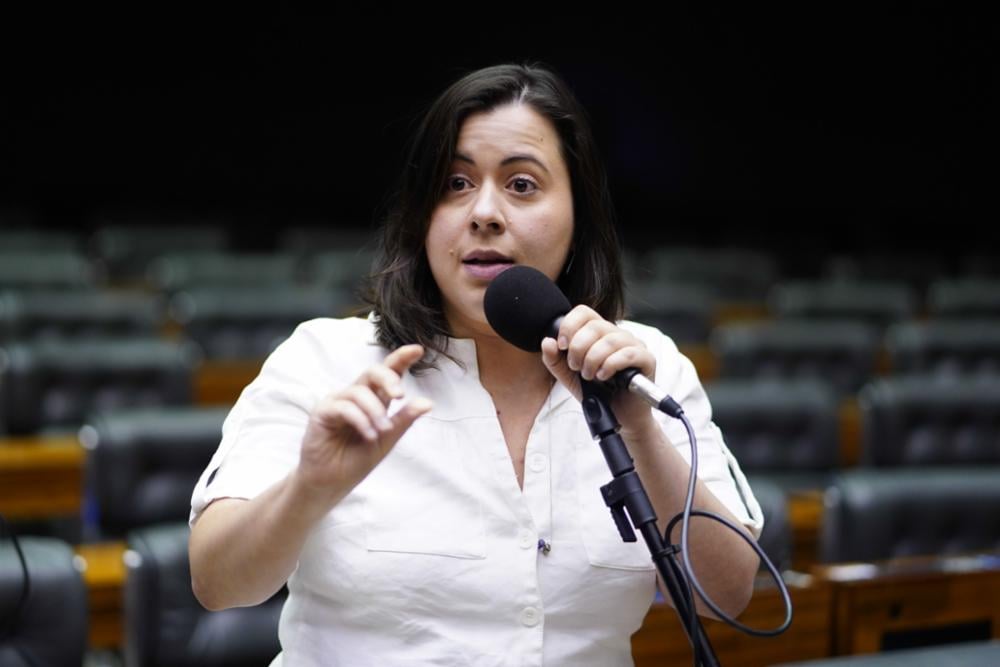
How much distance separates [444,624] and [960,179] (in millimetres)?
9029

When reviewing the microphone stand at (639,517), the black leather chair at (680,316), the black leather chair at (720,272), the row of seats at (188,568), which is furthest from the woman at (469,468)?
the black leather chair at (720,272)

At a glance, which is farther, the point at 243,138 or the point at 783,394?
the point at 243,138

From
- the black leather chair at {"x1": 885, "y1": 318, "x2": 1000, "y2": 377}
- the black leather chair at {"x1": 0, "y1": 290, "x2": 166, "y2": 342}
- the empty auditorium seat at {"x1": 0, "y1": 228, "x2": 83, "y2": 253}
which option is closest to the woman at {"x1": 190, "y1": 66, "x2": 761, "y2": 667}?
the black leather chair at {"x1": 0, "y1": 290, "x2": 166, "y2": 342}

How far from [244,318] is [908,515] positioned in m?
2.92

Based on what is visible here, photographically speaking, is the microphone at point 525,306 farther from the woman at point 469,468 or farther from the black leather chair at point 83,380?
the black leather chair at point 83,380

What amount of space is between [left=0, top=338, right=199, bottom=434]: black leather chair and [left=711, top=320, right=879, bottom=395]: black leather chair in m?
1.90

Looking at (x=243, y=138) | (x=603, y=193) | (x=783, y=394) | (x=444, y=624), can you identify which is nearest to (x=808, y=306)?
A: (x=783, y=394)

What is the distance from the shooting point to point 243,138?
9211 millimetres

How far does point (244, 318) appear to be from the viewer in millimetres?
4727

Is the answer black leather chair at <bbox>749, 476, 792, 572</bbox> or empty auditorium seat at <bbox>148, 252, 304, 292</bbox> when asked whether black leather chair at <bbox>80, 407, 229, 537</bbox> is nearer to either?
black leather chair at <bbox>749, 476, 792, 572</bbox>

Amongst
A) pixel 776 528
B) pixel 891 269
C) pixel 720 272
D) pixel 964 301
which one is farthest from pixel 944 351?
pixel 891 269

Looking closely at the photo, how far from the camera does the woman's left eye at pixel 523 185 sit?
5.14 ft

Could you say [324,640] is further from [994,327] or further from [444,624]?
[994,327]

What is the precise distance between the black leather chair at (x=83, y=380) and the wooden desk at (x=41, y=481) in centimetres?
29
